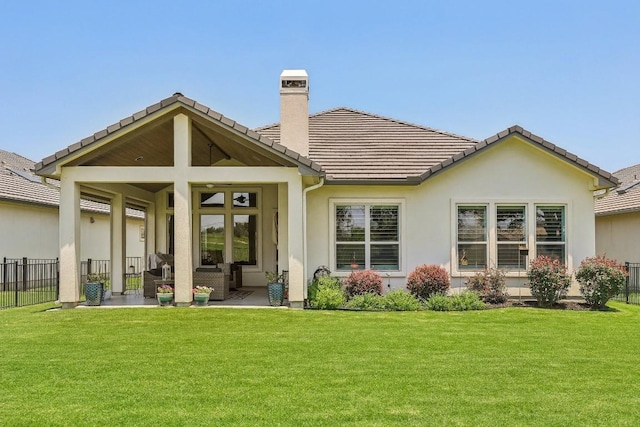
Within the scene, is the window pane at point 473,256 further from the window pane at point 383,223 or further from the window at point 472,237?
the window pane at point 383,223

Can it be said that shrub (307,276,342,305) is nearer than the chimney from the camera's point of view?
Yes

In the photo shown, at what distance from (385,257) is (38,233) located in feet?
46.0

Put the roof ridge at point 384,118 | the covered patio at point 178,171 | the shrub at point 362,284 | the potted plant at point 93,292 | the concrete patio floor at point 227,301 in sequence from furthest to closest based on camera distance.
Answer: the roof ridge at point 384,118 → the shrub at point 362,284 → the concrete patio floor at point 227,301 → the potted plant at point 93,292 → the covered patio at point 178,171

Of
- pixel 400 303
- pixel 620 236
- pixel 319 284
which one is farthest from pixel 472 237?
pixel 620 236

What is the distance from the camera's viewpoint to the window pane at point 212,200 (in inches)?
655

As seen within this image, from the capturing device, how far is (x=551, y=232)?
13945mm

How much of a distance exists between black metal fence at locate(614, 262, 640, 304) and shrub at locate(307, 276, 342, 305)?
7748mm

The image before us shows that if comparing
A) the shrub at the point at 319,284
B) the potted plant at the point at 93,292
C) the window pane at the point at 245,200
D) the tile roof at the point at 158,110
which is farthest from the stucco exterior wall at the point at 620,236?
the potted plant at the point at 93,292

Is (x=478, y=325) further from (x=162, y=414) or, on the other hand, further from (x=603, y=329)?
(x=162, y=414)

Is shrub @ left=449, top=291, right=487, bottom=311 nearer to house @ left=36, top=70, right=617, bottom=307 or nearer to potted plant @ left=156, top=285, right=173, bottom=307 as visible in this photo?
house @ left=36, top=70, right=617, bottom=307

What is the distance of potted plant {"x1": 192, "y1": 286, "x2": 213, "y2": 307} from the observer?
11930 mm

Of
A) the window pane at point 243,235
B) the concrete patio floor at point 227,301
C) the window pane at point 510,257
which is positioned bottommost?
the concrete patio floor at point 227,301

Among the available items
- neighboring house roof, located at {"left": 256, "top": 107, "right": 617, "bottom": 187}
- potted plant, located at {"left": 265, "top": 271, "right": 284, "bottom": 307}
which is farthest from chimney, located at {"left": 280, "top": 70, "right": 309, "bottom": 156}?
potted plant, located at {"left": 265, "top": 271, "right": 284, "bottom": 307}

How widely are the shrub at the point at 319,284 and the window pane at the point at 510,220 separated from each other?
15.4 ft
